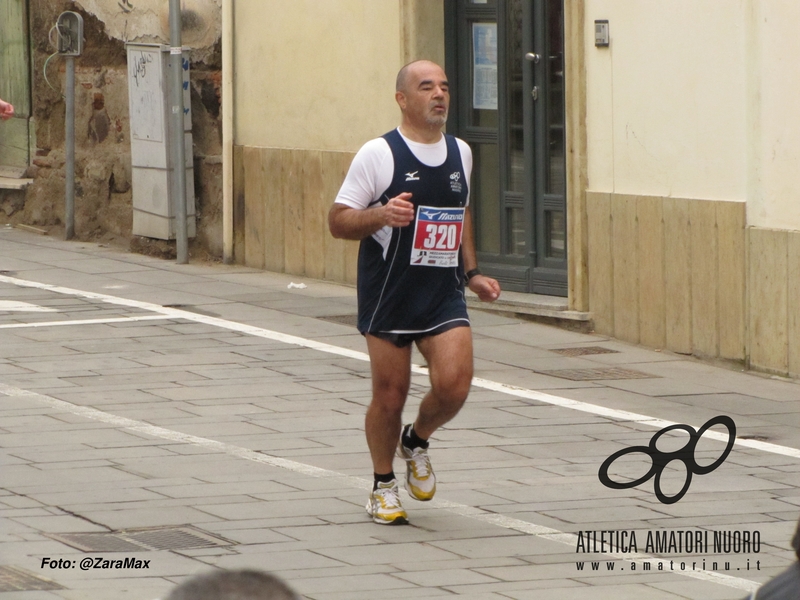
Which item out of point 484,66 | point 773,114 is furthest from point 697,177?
point 484,66

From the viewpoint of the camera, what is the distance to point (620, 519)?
6395mm

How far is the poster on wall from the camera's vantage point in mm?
13336

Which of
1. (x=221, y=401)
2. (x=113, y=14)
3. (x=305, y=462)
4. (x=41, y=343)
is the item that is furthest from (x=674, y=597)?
(x=113, y=14)

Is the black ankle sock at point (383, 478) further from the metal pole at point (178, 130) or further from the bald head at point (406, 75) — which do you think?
the metal pole at point (178, 130)

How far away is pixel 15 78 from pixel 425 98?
13.8 metres

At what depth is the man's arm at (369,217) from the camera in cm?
600

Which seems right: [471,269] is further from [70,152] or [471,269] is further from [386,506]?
[70,152]

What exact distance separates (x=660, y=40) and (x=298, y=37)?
473 cm

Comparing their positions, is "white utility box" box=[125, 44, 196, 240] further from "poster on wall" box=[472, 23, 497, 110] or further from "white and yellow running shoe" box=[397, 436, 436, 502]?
"white and yellow running shoe" box=[397, 436, 436, 502]

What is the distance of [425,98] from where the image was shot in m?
6.30

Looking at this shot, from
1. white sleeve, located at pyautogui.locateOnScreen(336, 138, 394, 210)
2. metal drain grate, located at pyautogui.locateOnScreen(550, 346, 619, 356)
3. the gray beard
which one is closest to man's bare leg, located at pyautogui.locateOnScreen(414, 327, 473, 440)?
white sleeve, located at pyautogui.locateOnScreen(336, 138, 394, 210)

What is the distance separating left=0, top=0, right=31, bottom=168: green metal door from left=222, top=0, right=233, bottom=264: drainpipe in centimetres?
423

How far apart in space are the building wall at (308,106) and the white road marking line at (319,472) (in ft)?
18.4

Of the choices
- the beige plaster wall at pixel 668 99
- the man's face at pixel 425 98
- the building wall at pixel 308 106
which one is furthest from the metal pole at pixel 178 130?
the man's face at pixel 425 98
